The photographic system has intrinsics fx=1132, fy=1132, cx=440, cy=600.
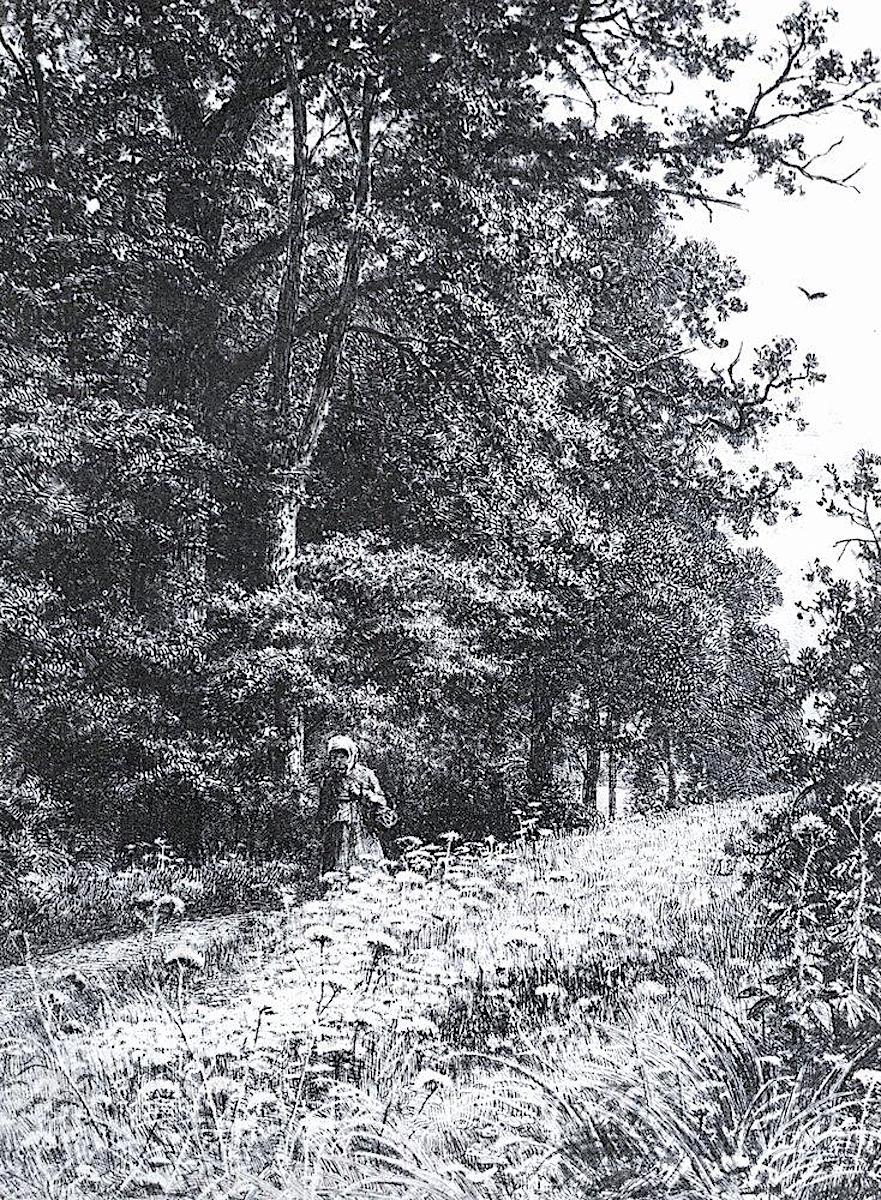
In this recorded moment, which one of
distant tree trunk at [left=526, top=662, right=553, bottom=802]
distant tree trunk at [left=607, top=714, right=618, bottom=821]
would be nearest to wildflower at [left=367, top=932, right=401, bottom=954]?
distant tree trunk at [left=526, top=662, right=553, bottom=802]

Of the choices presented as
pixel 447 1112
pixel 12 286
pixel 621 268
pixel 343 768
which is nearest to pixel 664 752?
pixel 621 268

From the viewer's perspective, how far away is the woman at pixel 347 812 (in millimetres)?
8141

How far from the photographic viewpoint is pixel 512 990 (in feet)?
17.0

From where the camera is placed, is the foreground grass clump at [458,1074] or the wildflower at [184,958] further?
the wildflower at [184,958]

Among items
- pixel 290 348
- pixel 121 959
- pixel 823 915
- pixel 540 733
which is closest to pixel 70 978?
pixel 121 959

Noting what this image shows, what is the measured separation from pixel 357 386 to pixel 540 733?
395cm

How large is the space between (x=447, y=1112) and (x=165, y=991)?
2.95 metres

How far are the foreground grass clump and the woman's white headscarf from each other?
1.79 meters

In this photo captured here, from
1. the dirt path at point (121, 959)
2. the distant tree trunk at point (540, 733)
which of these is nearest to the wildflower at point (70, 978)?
the dirt path at point (121, 959)

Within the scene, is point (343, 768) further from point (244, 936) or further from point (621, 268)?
point (621, 268)

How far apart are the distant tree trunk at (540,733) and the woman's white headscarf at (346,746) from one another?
9.63 ft

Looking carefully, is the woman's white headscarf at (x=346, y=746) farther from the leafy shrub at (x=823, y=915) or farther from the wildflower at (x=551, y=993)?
the leafy shrub at (x=823, y=915)

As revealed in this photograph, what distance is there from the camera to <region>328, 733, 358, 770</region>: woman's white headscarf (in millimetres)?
8328

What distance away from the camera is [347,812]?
820 cm
